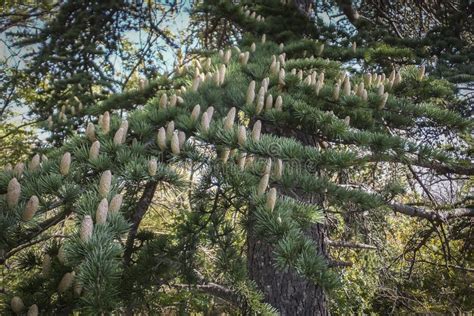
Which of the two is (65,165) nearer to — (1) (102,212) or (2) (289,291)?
(1) (102,212)

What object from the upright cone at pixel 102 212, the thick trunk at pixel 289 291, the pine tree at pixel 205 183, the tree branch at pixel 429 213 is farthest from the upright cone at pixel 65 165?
the tree branch at pixel 429 213

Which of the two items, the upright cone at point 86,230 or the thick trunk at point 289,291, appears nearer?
the upright cone at point 86,230

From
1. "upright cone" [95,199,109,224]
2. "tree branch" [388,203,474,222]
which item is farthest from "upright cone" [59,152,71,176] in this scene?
"tree branch" [388,203,474,222]

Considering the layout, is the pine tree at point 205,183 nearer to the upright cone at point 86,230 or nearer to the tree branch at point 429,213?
the upright cone at point 86,230

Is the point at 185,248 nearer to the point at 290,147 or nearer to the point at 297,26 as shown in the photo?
the point at 290,147

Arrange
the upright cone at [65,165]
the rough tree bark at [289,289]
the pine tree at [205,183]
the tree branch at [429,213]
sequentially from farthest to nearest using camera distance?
the tree branch at [429,213] → the rough tree bark at [289,289] → the upright cone at [65,165] → the pine tree at [205,183]

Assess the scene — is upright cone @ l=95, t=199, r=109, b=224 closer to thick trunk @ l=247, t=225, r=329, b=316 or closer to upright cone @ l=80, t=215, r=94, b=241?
upright cone @ l=80, t=215, r=94, b=241

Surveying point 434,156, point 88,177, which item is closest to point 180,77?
point 88,177

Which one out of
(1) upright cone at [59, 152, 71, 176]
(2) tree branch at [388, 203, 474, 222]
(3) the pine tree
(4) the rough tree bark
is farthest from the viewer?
(2) tree branch at [388, 203, 474, 222]

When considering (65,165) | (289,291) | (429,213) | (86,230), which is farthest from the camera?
(429,213)

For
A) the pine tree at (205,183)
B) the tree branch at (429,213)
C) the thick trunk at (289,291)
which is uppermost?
the pine tree at (205,183)

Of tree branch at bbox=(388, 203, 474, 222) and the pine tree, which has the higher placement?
the pine tree

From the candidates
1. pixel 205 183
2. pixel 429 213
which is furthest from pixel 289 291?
pixel 205 183

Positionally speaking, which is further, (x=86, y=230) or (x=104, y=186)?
(x=104, y=186)
